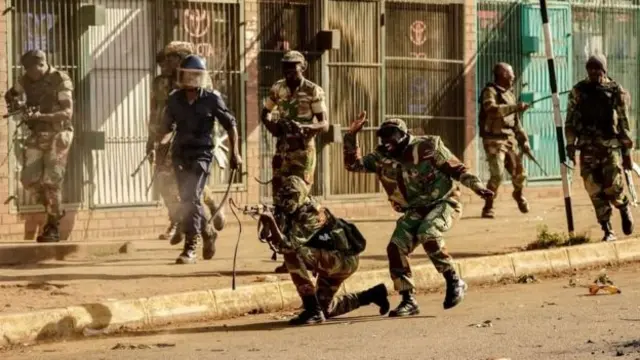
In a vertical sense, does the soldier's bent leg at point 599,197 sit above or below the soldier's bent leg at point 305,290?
above

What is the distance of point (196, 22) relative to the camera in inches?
701

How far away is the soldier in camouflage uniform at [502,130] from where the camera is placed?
59.3 ft

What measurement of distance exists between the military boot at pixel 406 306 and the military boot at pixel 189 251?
9.95 ft

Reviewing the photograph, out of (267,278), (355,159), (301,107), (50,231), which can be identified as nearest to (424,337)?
(355,159)

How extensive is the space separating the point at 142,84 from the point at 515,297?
610cm

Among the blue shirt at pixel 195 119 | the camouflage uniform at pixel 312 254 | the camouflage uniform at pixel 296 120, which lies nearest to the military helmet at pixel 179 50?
the blue shirt at pixel 195 119

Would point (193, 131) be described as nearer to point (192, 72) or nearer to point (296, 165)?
point (192, 72)

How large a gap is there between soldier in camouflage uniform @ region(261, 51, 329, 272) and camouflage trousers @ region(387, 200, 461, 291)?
1.97 m

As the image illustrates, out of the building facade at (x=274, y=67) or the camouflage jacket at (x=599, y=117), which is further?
the building facade at (x=274, y=67)

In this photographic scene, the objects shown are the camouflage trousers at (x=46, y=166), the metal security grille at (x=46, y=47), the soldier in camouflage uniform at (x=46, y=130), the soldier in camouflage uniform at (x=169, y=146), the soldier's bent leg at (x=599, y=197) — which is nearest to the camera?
the soldier in camouflage uniform at (x=169, y=146)

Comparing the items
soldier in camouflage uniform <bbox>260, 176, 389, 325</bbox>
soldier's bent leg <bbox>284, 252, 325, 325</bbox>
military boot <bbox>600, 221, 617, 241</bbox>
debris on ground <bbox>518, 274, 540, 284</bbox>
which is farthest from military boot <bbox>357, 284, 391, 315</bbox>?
military boot <bbox>600, 221, 617, 241</bbox>

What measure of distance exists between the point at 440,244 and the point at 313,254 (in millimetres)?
933

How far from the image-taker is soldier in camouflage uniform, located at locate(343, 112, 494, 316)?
11.3 meters

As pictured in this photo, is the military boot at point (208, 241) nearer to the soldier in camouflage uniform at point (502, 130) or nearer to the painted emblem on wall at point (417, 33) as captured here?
the soldier in camouflage uniform at point (502, 130)
